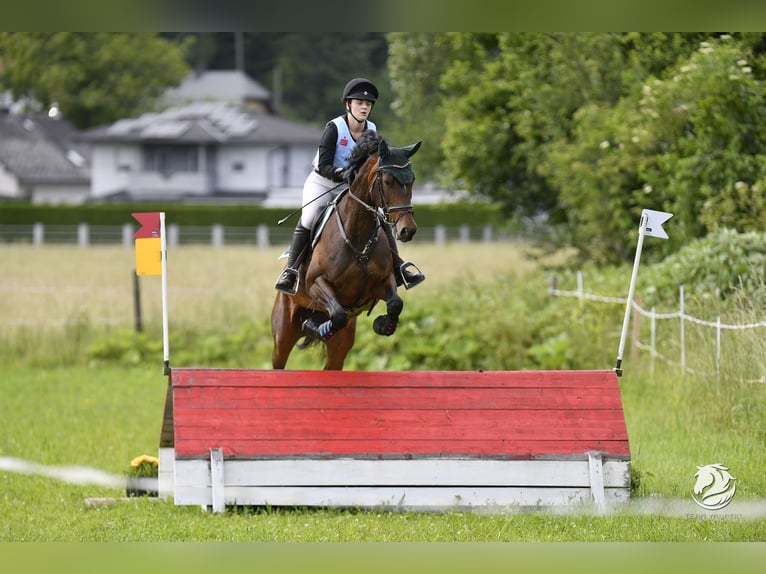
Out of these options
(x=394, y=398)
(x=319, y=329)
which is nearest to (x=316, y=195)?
(x=319, y=329)

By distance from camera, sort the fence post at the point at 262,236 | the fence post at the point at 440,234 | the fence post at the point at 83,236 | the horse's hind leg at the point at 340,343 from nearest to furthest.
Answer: the horse's hind leg at the point at 340,343 → the fence post at the point at 262,236 → the fence post at the point at 83,236 → the fence post at the point at 440,234

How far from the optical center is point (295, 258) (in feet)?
25.1

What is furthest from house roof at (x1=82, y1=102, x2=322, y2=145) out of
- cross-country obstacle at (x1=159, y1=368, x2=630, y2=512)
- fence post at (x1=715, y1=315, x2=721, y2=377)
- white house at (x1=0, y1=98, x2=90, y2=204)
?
cross-country obstacle at (x1=159, y1=368, x2=630, y2=512)

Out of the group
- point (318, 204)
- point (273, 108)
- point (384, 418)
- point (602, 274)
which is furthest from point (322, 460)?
point (273, 108)

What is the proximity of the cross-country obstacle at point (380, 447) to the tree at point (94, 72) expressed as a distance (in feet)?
64.6

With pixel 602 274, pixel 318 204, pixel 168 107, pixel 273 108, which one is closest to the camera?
pixel 318 204

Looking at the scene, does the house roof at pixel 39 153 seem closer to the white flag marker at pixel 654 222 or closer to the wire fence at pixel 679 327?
the wire fence at pixel 679 327


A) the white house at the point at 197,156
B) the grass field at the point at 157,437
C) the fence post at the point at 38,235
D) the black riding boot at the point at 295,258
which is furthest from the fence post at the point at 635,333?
the fence post at the point at 38,235

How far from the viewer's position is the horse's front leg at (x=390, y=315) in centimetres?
709

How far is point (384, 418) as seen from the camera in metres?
→ 6.69

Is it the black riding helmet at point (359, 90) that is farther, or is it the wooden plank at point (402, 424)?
the black riding helmet at point (359, 90)

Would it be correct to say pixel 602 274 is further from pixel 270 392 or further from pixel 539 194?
pixel 270 392

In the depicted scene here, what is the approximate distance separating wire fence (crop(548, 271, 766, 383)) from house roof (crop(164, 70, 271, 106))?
1564cm

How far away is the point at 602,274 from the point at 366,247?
819cm
